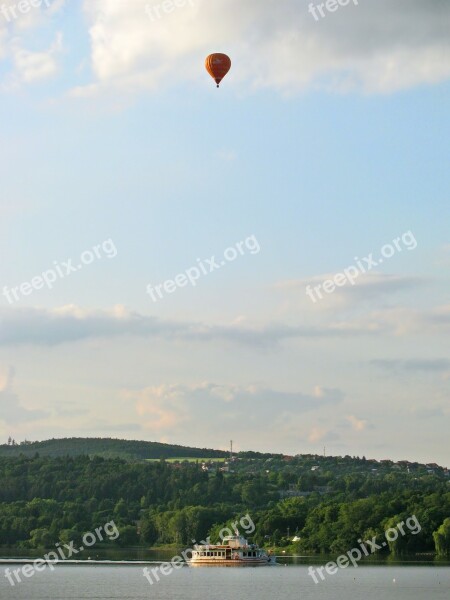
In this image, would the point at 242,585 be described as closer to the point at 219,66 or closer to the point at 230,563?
the point at 230,563

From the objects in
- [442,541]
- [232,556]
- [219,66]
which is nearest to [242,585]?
[232,556]

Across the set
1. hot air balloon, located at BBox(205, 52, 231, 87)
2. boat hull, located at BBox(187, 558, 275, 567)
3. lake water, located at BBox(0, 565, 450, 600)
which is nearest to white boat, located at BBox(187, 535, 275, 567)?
boat hull, located at BBox(187, 558, 275, 567)

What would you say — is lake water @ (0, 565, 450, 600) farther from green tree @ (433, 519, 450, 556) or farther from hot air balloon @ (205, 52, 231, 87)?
hot air balloon @ (205, 52, 231, 87)

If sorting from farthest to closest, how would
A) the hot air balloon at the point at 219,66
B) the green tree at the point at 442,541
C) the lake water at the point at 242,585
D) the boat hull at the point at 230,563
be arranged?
the boat hull at the point at 230,563, the green tree at the point at 442,541, the lake water at the point at 242,585, the hot air balloon at the point at 219,66

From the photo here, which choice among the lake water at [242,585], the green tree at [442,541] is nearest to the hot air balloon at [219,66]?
the lake water at [242,585]

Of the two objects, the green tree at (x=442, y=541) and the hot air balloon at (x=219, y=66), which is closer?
the hot air balloon at (x=219, y=66)

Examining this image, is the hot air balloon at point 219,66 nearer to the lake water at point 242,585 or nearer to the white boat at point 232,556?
the lake water at point 242,585
